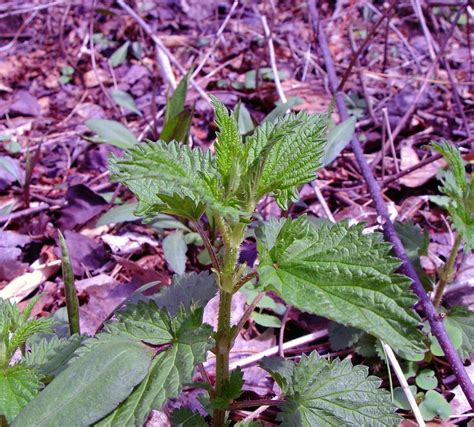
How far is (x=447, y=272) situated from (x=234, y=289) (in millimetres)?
916

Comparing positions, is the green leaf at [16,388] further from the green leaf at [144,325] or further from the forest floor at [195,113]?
the forest floor at [195,113]

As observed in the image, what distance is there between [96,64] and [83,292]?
7.67 feet

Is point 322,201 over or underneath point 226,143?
underneath

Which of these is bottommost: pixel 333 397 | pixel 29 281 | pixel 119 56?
pixel 29 281

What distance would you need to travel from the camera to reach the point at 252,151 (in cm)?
118

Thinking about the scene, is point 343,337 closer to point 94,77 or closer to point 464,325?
point 464,325

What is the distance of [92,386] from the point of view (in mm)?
1042

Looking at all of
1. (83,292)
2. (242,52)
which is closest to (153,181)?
(83,292)

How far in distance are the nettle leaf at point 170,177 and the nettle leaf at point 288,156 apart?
11 cm

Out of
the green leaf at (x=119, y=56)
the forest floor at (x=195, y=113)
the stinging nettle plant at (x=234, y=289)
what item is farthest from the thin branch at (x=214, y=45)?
the stinging nettle plant at (x=234, y=289)

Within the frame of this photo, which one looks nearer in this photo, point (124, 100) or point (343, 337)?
point (343, 337)

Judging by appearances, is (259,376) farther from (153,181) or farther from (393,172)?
(393,172)

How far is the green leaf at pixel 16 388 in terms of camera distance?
116 cm

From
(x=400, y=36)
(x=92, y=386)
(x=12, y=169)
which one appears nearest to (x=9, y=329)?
(x=92, y=386)
